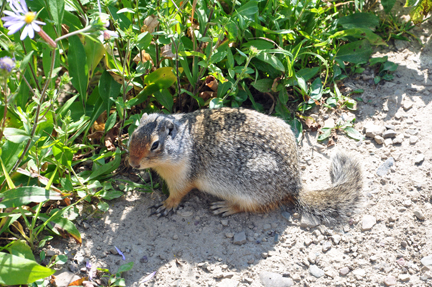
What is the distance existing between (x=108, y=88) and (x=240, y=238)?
2241mm

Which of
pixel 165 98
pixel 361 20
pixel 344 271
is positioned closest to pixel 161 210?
pixel 165 98

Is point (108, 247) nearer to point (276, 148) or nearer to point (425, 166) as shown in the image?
point (276, 148)

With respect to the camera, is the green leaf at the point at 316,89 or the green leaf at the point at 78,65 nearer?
the green leaf at the point at 78,65

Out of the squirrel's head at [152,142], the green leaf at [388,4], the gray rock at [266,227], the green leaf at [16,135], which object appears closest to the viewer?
the green leaf at [16,135]

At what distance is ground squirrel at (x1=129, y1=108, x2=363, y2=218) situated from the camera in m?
4.13

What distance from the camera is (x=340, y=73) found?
5348 mm

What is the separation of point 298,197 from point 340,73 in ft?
6.59

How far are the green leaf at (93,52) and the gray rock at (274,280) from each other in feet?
9.42

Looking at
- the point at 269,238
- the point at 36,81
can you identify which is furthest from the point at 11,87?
the point at 269,238

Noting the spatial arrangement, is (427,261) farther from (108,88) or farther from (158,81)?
(108,88)

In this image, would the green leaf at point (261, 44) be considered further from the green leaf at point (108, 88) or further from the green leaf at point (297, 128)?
the green leaf at point (108, 88)

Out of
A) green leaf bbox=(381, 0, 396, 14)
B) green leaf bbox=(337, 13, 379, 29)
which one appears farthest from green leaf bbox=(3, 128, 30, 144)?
green leaf bbox=(381, 0, 396, 14)

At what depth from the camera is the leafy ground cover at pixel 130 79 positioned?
11.8ft

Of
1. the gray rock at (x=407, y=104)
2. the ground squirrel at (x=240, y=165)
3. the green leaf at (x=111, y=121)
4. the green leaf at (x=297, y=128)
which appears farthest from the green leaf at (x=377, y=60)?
the green leaf at (x=111, y=121)
